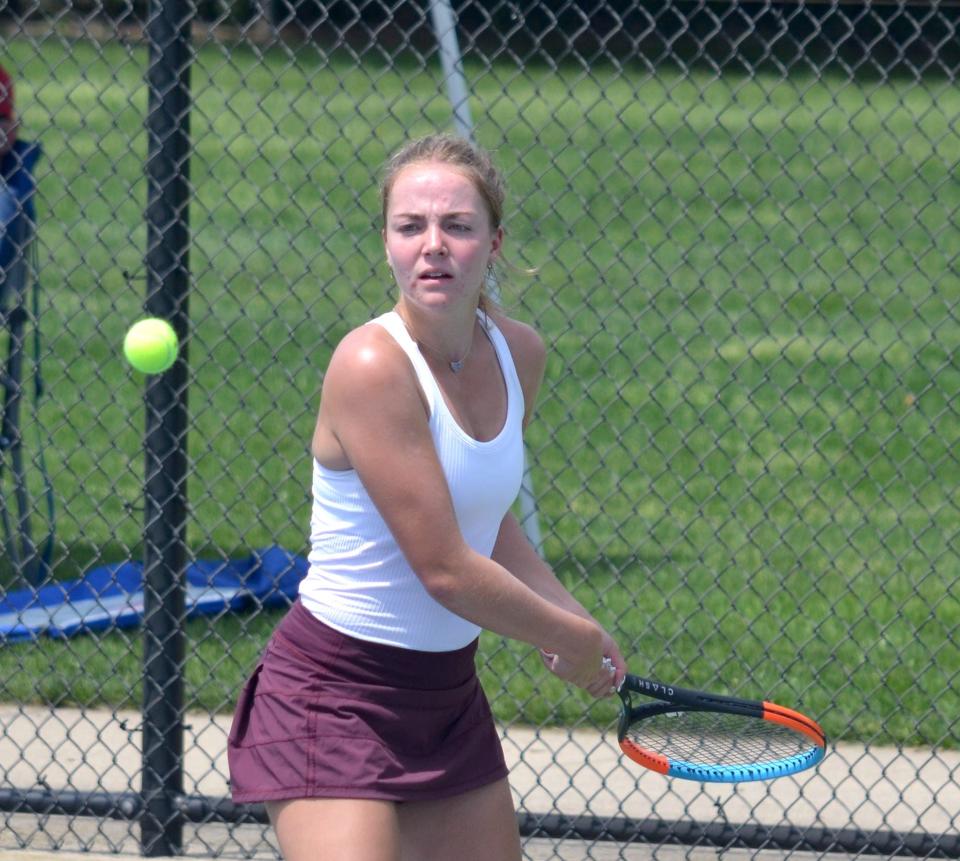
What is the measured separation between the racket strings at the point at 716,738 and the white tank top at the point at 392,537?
2.02 feet

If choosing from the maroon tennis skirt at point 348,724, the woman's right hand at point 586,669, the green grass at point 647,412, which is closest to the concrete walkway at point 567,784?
the green grass at point 647,412

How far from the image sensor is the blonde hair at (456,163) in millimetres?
2643

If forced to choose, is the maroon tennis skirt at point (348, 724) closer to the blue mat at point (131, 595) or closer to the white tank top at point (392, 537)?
the white tank top at point (392, 537)

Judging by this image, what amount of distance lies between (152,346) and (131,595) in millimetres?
1914

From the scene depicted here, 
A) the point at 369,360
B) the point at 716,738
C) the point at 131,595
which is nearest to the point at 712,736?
the point at 716,738

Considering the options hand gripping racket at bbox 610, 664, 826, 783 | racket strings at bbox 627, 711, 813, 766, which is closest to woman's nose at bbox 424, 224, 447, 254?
hand gripping racket at bbox 610, 664, 826, 783

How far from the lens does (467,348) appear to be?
8.83ft

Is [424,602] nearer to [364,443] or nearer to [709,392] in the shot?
[364,443]

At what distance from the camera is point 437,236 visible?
2.56 meters

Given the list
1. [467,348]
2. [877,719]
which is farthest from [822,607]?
[467,348]

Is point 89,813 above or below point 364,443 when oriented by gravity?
below

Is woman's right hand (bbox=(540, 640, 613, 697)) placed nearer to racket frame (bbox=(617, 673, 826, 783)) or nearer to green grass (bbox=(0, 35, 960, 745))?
racket frame (bbox=(617, 673, 826, 783))

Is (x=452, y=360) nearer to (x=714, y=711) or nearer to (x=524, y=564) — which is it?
(x=524, y=564)

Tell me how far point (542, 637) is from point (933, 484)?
5.16 m
